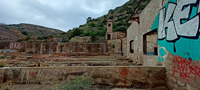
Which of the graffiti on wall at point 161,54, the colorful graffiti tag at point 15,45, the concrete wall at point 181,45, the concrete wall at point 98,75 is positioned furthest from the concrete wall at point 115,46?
the colorful graffiti tag at point 15,45

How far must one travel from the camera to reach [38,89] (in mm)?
2979

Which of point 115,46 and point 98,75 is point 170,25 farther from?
point 115,46

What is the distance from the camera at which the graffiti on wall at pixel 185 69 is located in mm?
2198

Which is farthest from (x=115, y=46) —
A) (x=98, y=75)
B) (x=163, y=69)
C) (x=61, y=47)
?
(x=98, y=75)

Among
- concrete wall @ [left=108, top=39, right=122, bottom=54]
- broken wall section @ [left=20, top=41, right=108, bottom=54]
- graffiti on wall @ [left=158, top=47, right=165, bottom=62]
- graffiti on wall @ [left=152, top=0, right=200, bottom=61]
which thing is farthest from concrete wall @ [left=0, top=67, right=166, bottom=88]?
broken wall section @ [left=20, top=41, right=108, bottom=54]

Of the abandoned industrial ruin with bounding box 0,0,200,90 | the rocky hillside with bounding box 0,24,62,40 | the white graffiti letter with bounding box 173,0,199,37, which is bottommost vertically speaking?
the abandoned industrial ruin with bounding box 0,0,200,90

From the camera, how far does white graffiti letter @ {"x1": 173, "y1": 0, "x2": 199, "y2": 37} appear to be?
7.33 feet

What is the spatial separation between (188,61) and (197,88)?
58 cm

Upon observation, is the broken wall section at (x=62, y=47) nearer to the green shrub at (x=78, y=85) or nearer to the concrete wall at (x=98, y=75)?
the concrete wall at (x=98, y=75)

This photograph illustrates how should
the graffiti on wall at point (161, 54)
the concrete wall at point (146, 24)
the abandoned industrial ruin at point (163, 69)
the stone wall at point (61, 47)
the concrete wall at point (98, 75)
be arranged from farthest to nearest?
the stone wall at point (61, 47) → the concrete wall at point (146, 24) → the graffiti on wall at point (161, 54) → the concrete wall at point (98, 75) → the abandoned industrial ruin at point (163, 69)

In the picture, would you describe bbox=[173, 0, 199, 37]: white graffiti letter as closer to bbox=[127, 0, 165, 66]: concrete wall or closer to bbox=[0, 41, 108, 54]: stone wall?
bbox=[127, 0, 165, 66]: concrete wall

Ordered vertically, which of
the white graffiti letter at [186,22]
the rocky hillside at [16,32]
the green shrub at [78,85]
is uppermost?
the rocky hillside at [16,32]

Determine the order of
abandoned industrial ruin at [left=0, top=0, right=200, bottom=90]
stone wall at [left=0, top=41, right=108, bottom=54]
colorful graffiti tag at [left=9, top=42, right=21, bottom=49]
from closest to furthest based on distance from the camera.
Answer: abandoned industrial ruin at [left=0, top=0, right=200, bottom=90] < stone wall at [left=0, top=41, right=108, bottom=54] < colorful graffiti tag at [left=9, top=42, right=21, bottom=49]

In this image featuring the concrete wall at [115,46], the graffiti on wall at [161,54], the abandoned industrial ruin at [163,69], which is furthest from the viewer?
the concrete wall at [115,46]
